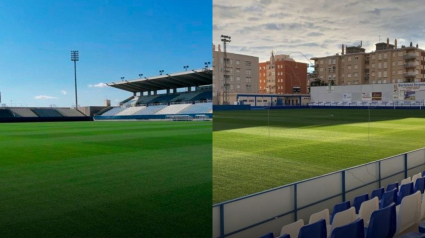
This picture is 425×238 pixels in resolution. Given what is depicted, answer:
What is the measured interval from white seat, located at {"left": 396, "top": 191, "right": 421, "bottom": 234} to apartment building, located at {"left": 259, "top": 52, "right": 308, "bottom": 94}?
3491cm

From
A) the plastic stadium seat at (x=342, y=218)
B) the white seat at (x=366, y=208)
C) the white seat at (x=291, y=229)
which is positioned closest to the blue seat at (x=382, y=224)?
the plastic stadium seat at (x=342, y=218)

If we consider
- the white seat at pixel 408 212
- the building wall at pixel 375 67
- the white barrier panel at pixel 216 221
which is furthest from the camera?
the building wall at pixel 375 67

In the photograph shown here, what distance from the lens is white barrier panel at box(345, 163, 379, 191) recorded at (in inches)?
178

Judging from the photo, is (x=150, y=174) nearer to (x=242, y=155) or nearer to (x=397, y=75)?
(x=242, y=155)

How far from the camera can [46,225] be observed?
160 inches

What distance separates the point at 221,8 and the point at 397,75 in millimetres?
45592

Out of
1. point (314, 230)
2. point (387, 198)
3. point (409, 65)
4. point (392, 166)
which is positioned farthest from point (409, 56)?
point (314, 230)

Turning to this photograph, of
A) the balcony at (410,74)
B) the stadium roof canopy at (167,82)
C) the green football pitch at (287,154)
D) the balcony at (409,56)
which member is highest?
the balcony at (409,56)

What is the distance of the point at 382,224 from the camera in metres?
2.96

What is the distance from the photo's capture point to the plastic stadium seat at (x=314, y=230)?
8.61ft

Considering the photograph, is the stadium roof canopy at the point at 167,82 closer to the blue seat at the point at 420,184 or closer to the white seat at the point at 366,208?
the blue seat at the point at 420,184

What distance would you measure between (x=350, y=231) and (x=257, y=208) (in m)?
0.93

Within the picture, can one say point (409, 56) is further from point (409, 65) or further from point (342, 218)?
point (342, 218)

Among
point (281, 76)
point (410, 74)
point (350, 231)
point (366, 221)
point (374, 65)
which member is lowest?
point (366, 221)
